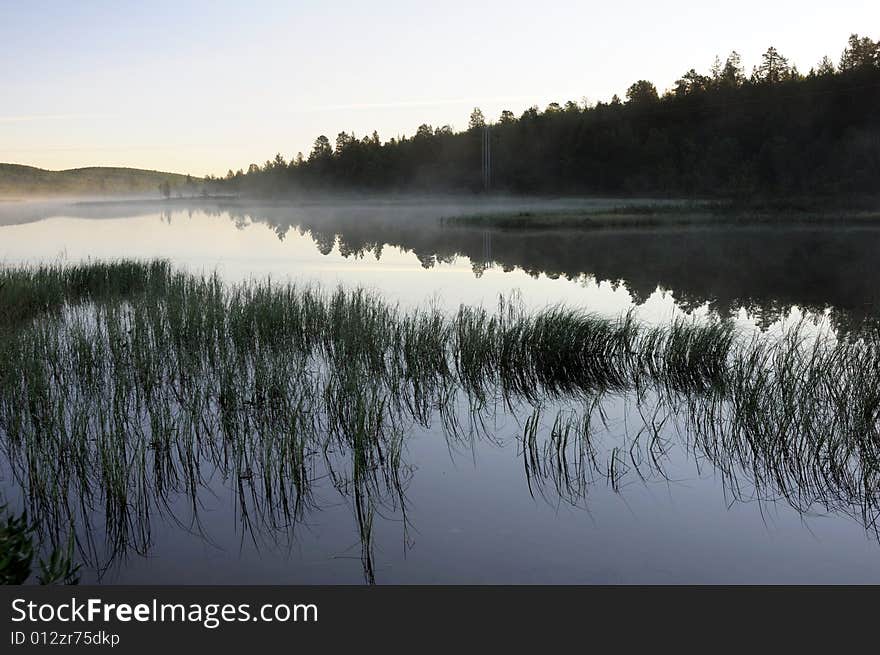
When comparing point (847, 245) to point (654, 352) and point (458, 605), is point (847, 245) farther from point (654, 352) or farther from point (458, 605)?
point (458, 605)

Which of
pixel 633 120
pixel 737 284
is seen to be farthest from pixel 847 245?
pixel 633 120

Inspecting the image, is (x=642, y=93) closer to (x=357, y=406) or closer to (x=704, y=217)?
(x=704, y=217)

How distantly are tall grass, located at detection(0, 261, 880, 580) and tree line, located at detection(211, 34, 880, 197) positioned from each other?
60.5 metres

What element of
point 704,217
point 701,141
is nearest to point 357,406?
point 704,217

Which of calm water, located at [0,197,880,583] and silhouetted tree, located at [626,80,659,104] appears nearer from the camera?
calm water, located at [0,197,880,583]

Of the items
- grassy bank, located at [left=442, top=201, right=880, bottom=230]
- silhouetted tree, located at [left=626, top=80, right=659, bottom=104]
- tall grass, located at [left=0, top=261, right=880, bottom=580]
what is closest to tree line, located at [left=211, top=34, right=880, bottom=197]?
silhouetted tree, located at [left=626, top=80, right=659, bottom=104]

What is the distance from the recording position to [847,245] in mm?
28984

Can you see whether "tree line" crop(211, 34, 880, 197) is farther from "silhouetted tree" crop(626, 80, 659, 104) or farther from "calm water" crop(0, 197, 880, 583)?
"calm water" crop(0, 197, 880, 583)

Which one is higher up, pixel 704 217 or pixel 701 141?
pixel 701 141

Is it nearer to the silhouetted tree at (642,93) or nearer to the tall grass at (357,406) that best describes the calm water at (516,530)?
the tall grass at (357,406)

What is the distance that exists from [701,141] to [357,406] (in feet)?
264

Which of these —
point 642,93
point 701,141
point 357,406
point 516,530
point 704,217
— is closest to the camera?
point 516,530

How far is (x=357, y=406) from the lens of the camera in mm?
7031

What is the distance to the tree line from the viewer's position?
6838 centimetres
